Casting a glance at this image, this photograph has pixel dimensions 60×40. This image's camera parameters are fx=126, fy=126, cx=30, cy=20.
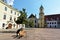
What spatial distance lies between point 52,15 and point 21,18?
49.1 metres

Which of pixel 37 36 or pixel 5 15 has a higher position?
pixel 5 15

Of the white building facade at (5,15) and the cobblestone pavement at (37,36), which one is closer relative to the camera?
the cobblestone pavement at (37,36)

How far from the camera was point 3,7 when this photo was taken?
34.6 meters

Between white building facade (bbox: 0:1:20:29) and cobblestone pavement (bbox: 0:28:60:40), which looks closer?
cobblestone pavement (bbox: 0:28:60:40)

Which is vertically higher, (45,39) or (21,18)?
(21,18)

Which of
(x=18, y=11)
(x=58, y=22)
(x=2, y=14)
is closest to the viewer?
(x=2, y=14)

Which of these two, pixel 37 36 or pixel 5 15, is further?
pixel 5 15

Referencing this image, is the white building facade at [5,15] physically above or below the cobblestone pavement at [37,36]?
above

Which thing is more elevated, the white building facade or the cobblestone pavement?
the white building facade

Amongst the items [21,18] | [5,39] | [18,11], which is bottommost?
[5,39]

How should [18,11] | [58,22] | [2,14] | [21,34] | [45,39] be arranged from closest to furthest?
1. [45,39]
2. [21,34]
3. [2,14]
4. [18,11]
5. [58,22]

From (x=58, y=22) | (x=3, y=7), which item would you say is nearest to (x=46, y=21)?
(x=58, y=22)

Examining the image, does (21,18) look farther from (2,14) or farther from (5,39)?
(5,39)

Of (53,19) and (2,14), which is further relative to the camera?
(53,19)
